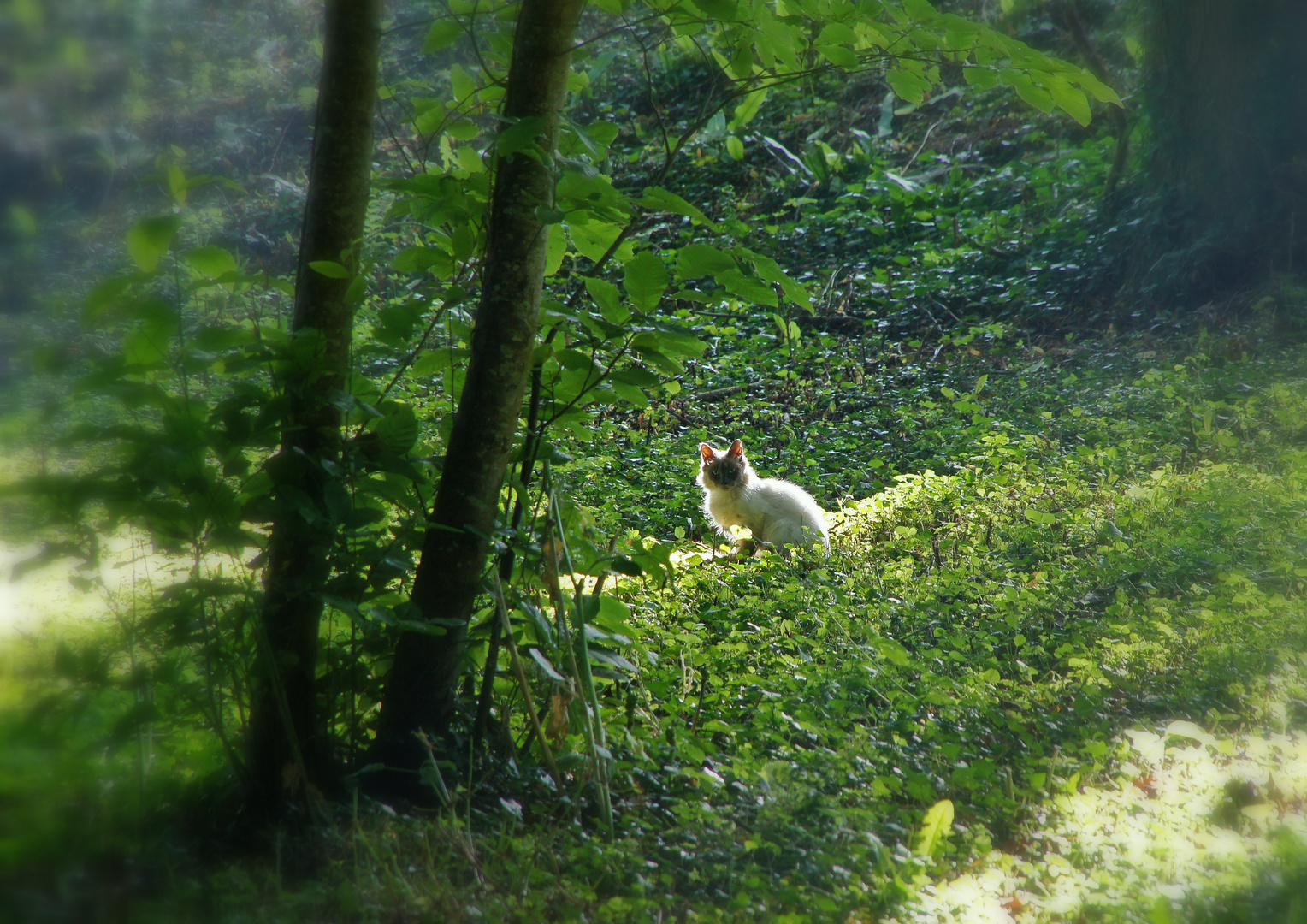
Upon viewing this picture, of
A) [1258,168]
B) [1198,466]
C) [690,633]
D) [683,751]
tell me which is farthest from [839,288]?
[683,751]

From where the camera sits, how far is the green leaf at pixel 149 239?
1.52m

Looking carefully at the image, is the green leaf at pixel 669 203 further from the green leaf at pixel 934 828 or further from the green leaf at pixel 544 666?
the green leaf at pixel 934 828

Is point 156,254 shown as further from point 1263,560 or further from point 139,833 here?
point 1263,560

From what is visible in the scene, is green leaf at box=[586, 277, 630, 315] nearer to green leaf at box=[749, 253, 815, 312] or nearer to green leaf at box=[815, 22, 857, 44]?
green leaf at box=[749, 253, 815, 312]

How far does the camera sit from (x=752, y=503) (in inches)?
226

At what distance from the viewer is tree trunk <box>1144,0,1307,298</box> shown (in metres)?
7.29

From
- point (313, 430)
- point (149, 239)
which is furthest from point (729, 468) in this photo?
point (149, 239)

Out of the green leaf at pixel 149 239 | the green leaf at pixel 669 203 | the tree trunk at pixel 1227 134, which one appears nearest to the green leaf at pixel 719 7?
the green leaf at pixel 669 203

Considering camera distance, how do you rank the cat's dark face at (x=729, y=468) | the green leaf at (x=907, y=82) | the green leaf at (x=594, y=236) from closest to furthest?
the green leaf at (x=594, y=236) → the green leaf at (x=907, y=82) → the cat's dark face at (x=729, y=468)

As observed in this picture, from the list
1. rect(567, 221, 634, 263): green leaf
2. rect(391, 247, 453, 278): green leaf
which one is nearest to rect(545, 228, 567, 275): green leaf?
rect(567, 221, 634, 263): green leaf

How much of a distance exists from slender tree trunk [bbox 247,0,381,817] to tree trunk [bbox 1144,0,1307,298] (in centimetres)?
804

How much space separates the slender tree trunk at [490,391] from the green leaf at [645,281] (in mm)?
267

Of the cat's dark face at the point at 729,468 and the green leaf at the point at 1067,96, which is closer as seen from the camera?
the green leaf at the point at 1067,96

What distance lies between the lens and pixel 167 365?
1.70 metres
